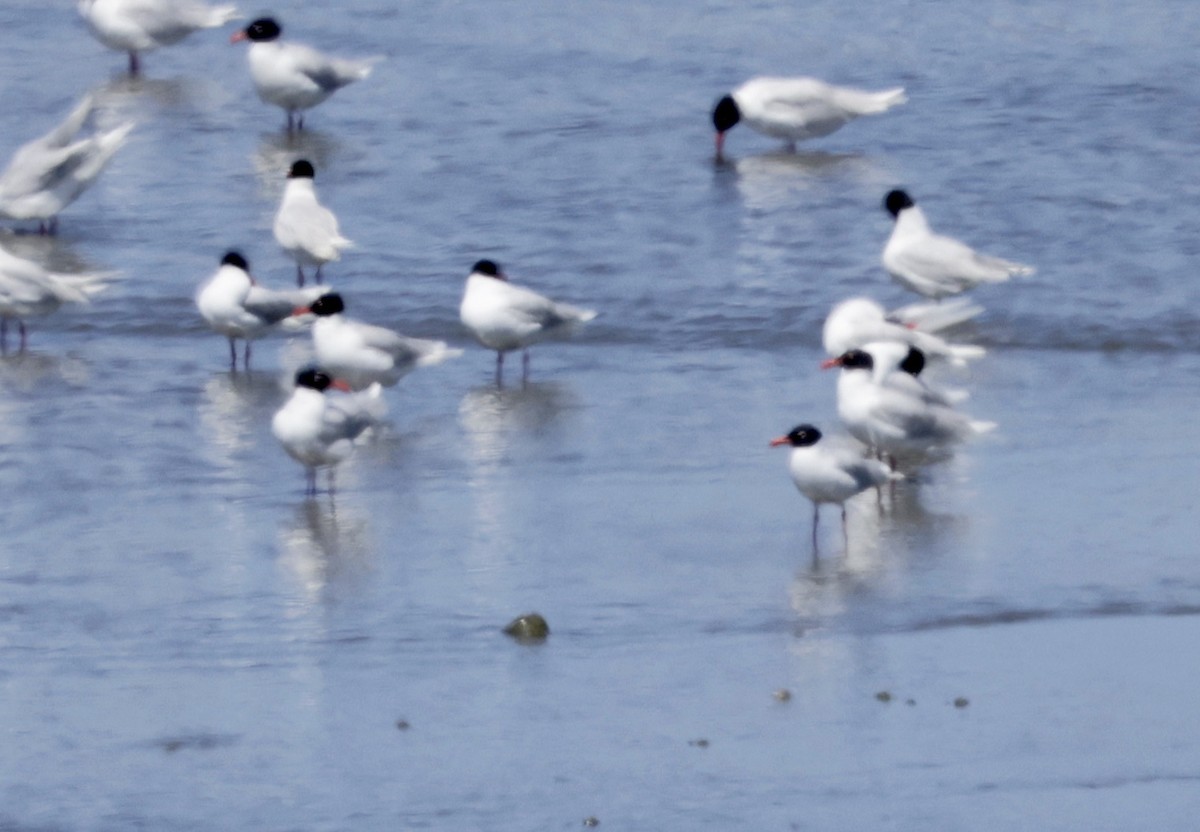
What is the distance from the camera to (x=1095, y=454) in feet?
33.5

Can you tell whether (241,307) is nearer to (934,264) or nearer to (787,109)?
(934,264)

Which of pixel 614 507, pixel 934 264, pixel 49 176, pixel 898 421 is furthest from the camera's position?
pixel 49 176

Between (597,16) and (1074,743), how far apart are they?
14851mm

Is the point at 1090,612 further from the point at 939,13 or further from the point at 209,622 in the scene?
the point at 939,13

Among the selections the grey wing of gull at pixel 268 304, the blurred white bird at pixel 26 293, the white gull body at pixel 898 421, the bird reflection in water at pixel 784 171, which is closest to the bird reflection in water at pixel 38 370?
the blurred white bird at pixel 26 293

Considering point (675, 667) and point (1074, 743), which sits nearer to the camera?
point (1074, 743)

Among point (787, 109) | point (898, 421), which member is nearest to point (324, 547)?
point (898, 421)

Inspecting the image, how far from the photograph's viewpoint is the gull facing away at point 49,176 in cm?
1502

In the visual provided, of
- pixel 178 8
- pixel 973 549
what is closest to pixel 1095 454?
pixel 973 549

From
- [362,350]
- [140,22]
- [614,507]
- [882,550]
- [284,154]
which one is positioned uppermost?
[140,22]

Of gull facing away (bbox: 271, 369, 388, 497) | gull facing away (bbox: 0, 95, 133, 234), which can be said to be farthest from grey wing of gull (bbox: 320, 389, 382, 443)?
gull facing away (bbox: 0, 95, 133, 234)

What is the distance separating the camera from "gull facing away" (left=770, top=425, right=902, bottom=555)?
9125mm

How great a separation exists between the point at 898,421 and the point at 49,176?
6.80 m

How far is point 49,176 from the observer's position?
15008 mm
